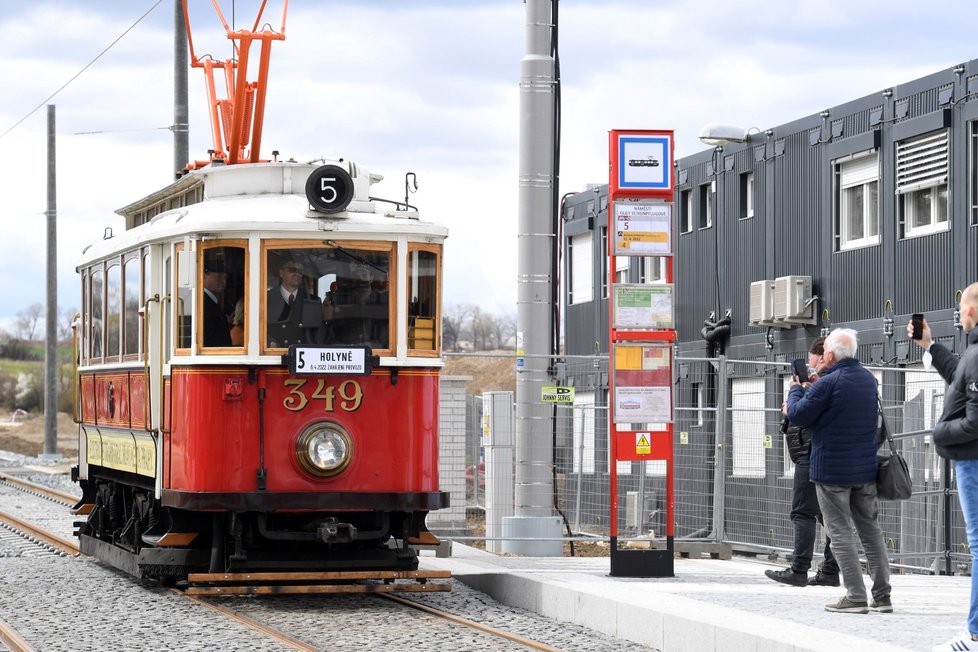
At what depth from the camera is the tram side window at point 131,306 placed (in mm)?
12484

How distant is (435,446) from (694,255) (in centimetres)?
1344

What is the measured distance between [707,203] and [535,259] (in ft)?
35.2

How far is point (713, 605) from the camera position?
9805 mm

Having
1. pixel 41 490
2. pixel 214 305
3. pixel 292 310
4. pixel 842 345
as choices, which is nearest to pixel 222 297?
pixel 214 305

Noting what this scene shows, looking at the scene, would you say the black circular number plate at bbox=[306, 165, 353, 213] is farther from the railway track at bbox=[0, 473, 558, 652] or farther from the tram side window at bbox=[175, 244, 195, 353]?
the railway track at bbox=[0, 473, 558, 652]

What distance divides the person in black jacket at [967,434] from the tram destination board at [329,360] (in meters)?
4.42

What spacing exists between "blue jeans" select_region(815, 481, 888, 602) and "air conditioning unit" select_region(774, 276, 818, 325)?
11.0 m

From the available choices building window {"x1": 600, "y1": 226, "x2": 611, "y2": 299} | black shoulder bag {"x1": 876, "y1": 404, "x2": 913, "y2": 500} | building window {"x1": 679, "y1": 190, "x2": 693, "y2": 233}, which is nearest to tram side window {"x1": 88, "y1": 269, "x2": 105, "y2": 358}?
black shoulder bag {"x1": 876, "y1": 404, "x2": 913, "y2": 500}

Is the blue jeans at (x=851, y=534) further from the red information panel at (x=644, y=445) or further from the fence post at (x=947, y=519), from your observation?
the fence post at (x=947, y=519)

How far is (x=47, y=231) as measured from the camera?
129ft

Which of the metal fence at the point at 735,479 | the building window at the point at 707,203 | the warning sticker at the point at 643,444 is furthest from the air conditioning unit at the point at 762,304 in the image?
the warning sticker at the point at 643,444

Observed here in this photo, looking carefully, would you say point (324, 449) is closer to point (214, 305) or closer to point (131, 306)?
point (214, 305)

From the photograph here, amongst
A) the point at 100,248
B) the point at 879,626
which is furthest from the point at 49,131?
the point at 879,626

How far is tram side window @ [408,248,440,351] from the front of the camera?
11.6m
